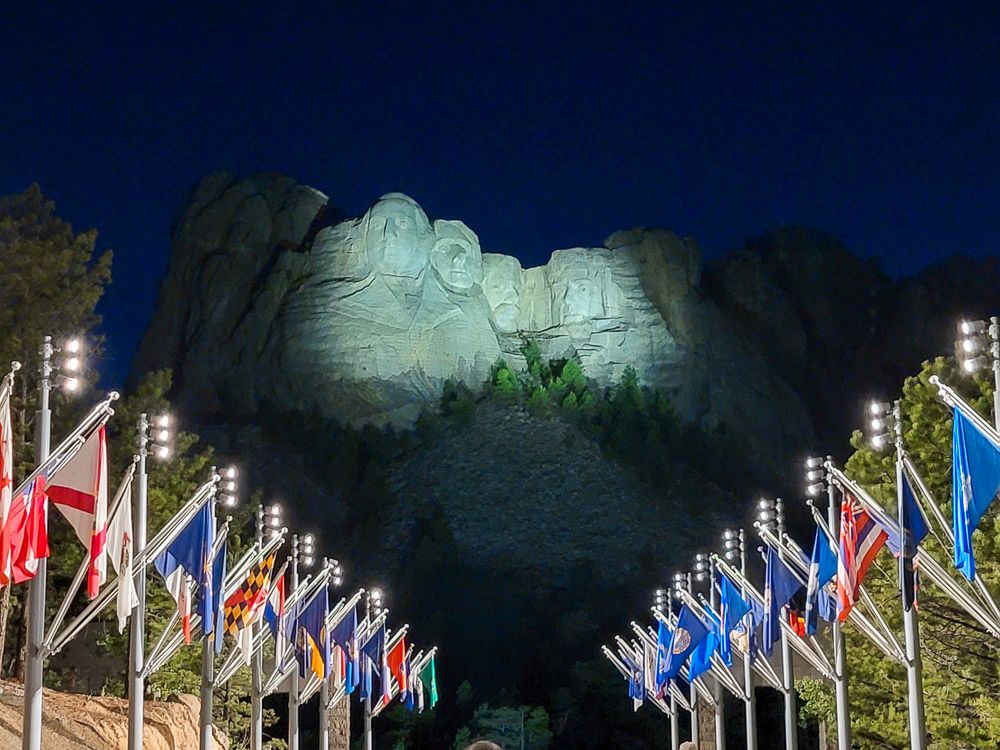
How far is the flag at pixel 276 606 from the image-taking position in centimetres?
3167

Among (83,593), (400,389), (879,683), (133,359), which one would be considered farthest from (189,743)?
(133,359)

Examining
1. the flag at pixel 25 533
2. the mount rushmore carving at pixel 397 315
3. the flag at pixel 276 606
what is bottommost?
the flag at pixel 25 533

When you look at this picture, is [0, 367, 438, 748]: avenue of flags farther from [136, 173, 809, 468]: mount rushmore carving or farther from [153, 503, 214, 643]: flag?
[136, 173, 809, 468]: mount rushmore carving

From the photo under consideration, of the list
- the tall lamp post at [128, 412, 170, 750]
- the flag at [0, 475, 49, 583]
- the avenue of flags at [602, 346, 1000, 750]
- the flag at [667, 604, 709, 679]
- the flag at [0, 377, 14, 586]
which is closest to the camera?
the flag at [0, 377, 14, 586]

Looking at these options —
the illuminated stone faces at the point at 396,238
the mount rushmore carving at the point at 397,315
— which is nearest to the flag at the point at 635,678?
the mount rushmore carving at the point at 397,315

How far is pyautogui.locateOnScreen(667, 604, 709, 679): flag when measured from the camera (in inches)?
1587

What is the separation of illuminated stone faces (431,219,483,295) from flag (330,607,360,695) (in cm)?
9068

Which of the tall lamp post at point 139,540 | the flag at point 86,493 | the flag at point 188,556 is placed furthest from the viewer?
the tall lamp post at point 139,540

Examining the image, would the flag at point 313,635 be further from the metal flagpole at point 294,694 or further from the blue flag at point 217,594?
the blue flag at point 217,594

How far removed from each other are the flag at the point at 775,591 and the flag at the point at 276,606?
10.4 m

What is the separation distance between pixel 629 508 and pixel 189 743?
7960cm

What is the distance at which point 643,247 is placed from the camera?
137 m

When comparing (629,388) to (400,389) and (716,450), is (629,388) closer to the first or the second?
(716,450)

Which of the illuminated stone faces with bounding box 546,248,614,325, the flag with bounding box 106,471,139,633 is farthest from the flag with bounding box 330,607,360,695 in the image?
the illuminated stone faces with bounding box 546,248,614,325
